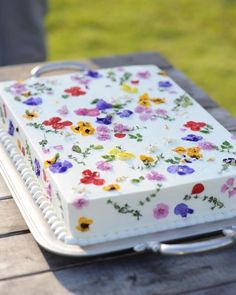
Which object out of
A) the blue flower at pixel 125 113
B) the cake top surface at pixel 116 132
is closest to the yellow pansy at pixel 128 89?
the cake top surface at pixel 116 132

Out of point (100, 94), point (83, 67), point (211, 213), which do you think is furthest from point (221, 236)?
point (83, 67)

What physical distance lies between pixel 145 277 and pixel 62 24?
10.2ft

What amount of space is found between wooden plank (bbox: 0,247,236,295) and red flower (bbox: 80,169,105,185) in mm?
130

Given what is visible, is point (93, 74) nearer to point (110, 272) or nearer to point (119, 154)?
point (119, 154)

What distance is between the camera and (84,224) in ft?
3.71

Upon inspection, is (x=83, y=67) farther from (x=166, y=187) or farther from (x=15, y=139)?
(x=166, y=187)

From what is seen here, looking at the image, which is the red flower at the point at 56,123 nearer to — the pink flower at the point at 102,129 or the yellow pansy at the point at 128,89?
the pink flower at the point at 102,129

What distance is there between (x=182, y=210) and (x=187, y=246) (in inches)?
3.9

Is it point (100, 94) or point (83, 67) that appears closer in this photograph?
point (100, 94)

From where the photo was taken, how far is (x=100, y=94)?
5.05 ft

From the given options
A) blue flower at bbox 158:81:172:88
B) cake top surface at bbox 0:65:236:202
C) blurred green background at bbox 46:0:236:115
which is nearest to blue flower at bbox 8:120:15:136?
cake top surface at bbox 0:65:236:202

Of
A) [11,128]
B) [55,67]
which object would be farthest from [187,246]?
[55,67]

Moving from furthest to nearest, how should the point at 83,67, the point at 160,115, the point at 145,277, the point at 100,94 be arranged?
1. the point at 83,67
2. the point at 100,94
3. the point at 160,115
4. the point at 145,277

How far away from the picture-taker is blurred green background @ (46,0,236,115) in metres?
3.53
